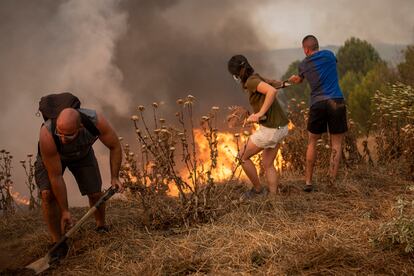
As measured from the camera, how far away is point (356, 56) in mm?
38531

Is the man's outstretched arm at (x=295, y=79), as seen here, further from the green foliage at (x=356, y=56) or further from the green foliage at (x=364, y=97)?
the green foliage at (x=356, y=56)

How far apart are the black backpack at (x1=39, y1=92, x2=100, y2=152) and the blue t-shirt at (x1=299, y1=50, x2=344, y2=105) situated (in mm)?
2771

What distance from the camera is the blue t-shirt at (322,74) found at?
6117mm

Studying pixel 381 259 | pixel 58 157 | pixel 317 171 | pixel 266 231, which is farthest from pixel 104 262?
pixel 317 171

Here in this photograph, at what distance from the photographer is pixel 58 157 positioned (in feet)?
14.5

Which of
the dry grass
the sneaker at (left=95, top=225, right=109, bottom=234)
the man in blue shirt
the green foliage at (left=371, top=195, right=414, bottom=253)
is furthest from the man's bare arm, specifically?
A: the man in blue shirt

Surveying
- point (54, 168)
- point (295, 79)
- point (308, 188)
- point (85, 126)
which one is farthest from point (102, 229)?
point (295, 79)

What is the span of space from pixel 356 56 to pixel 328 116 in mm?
34096

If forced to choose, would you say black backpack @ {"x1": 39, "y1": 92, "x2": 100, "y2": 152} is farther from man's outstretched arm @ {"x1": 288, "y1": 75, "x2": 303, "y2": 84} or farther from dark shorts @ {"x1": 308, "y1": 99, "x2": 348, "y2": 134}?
dark shorts @ {"x1": 308, "y1": 99, "x2": 348, "y2": 134}

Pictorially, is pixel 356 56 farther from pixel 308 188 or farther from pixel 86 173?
pixel 86 173

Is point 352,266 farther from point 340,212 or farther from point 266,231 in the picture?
point 340,212

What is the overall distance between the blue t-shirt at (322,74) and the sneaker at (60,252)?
332 cm

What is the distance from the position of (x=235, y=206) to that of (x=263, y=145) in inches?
28.2

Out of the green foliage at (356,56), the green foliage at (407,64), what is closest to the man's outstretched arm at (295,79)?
the green foliage at (407,64)
